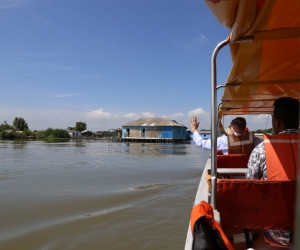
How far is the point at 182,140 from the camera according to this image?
53.5 metres

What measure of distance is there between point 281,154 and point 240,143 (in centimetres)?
263

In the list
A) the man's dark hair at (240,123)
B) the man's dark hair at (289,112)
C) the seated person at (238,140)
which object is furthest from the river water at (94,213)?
the man's dark hair at (289,112)

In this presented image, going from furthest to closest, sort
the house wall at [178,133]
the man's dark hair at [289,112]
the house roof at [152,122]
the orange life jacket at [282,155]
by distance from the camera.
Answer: the house roof at [152,122]
the house wall at [178,133]
the man's dark hair at [289,112]
the orange life jacket at [282,155]

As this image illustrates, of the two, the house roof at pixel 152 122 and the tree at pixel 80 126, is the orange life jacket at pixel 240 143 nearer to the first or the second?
the house roof at pixel 152 122

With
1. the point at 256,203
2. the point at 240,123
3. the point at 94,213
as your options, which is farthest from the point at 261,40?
the point at 94,213

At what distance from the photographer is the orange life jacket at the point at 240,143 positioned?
4516 mm

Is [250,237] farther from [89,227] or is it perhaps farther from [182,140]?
[182,140]

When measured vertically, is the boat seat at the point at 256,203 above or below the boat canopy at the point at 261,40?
below

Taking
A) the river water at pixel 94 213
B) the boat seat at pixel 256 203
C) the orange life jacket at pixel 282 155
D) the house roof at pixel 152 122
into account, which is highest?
the house roof at pixel 152 122

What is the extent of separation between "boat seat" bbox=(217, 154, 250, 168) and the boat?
1.65m

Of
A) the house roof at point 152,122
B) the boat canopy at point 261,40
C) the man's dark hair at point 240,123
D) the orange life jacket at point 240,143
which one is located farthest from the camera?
the house roof at point 152,122

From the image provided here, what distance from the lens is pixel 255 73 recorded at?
2529mm

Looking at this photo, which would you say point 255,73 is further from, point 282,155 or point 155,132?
point 155,132

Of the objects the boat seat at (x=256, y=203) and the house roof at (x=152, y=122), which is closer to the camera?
the boat seat at (x=256, y=203)
